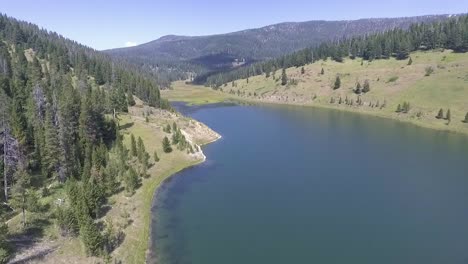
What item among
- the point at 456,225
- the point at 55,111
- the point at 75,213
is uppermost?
the point at 55,111

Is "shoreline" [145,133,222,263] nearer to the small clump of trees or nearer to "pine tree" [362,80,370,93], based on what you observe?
the small clump of trees

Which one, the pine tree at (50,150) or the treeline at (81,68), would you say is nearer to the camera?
the pine tree at (50,150)

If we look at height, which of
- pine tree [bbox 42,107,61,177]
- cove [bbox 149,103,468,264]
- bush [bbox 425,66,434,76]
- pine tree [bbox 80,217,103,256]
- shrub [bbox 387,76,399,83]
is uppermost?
bush [bbox 425,66,434,76]

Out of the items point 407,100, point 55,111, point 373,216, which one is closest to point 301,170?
point 373,216

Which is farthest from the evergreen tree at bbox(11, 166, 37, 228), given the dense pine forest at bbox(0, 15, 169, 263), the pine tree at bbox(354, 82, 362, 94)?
the pine tree at bbox(354, 82, 362, 94)

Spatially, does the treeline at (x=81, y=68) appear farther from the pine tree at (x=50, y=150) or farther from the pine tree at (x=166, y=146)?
the pine tree at (x=50, y=150)

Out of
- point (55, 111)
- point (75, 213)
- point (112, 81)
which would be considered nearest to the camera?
point (75, 213)

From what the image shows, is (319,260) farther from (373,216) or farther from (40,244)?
(40,244)

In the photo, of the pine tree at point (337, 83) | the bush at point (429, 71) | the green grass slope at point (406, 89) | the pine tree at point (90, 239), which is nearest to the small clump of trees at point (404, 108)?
the green grass slope at point (406, 89)
